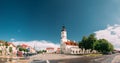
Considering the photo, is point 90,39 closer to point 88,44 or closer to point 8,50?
point 88,44

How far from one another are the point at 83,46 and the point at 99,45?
95.7 feet

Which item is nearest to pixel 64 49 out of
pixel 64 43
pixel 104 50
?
pixel 64 43

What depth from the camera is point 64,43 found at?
199 metres

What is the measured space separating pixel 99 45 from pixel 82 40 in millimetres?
29296

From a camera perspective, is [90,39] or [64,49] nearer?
[90,39]

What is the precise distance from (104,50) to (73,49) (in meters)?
35.5

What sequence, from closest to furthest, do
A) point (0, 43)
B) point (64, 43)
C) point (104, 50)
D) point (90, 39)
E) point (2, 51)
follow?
point (90, 39)
point (2, 51)
point (0, 43)
point (104, 50)
point (64, 43)

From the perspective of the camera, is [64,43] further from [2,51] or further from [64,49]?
[2,51]

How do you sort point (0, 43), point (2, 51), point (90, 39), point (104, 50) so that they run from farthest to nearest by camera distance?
1. point (104, 50)
2. point (0, 43)
3. point (2, 51)
4. point (90, 39)

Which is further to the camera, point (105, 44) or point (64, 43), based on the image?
point (64, 43)

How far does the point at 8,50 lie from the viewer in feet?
562

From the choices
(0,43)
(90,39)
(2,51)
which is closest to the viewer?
(90,39)

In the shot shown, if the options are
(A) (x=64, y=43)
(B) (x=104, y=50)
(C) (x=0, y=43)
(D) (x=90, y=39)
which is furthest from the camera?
(A) (x=64, y=43)

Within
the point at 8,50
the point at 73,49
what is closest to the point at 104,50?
the point at 73,49
